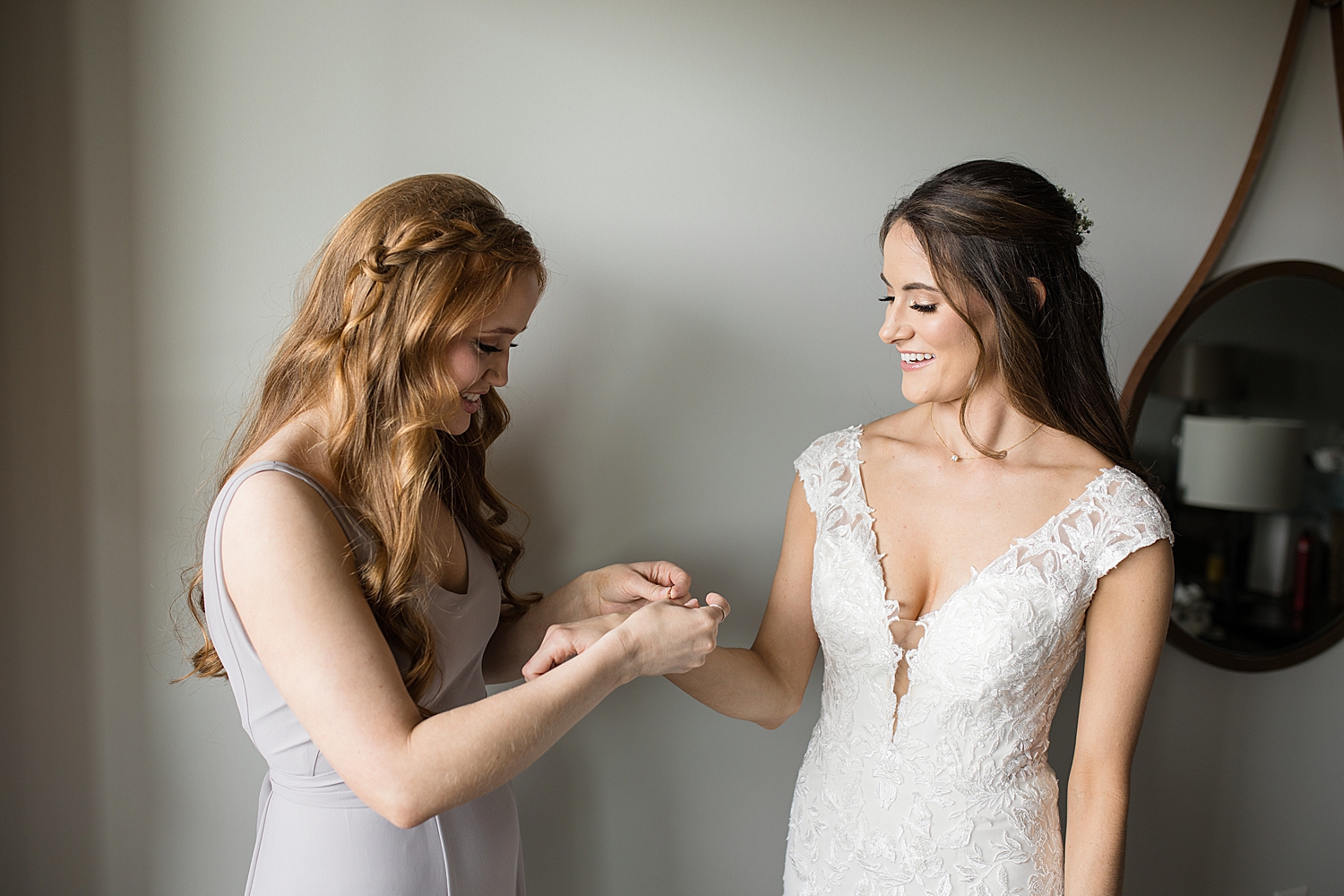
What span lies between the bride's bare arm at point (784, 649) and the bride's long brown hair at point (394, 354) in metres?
0.54

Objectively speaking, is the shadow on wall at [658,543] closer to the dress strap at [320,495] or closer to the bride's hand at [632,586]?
the bride's hand at [632,586]

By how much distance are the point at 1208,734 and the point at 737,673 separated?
140cm

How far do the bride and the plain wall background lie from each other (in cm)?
32

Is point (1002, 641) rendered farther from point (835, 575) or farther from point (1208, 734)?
point (1208, 734)

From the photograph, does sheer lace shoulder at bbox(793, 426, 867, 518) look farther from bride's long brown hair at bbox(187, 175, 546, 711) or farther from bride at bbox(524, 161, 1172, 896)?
bride's long brown hair at bbox(187, 175, 546, 711)

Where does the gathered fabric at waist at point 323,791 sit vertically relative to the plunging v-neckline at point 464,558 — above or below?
below

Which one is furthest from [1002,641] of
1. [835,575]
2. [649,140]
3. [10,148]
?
[10,148]

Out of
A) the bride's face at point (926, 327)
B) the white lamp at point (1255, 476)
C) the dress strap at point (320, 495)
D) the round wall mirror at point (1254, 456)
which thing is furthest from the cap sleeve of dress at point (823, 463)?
the white lamp at point (1255, 476)

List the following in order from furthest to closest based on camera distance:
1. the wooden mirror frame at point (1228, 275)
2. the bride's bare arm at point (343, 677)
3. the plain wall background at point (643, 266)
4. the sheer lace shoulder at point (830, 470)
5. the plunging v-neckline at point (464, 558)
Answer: the wooden mirror frame at point (1228, 275), the sheer lace shoulder at point (830, 470), the plain wall background at point (643, 266), the plunging v-neckline at point (464, 558), the bride's bare arm at point (343, 677)

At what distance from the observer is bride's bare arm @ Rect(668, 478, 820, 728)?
4.43ft

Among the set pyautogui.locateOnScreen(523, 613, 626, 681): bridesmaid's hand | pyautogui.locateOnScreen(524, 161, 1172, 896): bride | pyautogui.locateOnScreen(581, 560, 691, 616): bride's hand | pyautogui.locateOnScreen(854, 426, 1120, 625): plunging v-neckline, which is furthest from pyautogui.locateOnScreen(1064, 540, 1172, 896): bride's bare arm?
pyautogui.locateOnScreen(523, 613, 626, 681): bridesmaid's hand

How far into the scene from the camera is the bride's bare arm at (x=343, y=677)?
2.73 feet

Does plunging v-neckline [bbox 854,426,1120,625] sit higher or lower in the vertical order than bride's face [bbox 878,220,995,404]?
lower

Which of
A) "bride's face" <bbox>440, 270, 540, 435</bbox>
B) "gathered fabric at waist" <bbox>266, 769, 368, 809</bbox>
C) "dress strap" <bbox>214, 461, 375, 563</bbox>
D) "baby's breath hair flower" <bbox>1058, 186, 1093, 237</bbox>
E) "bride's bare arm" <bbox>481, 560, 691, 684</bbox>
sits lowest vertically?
"gathered fabric at waist" <bbox>266, 769, 368, 809</bbox>
